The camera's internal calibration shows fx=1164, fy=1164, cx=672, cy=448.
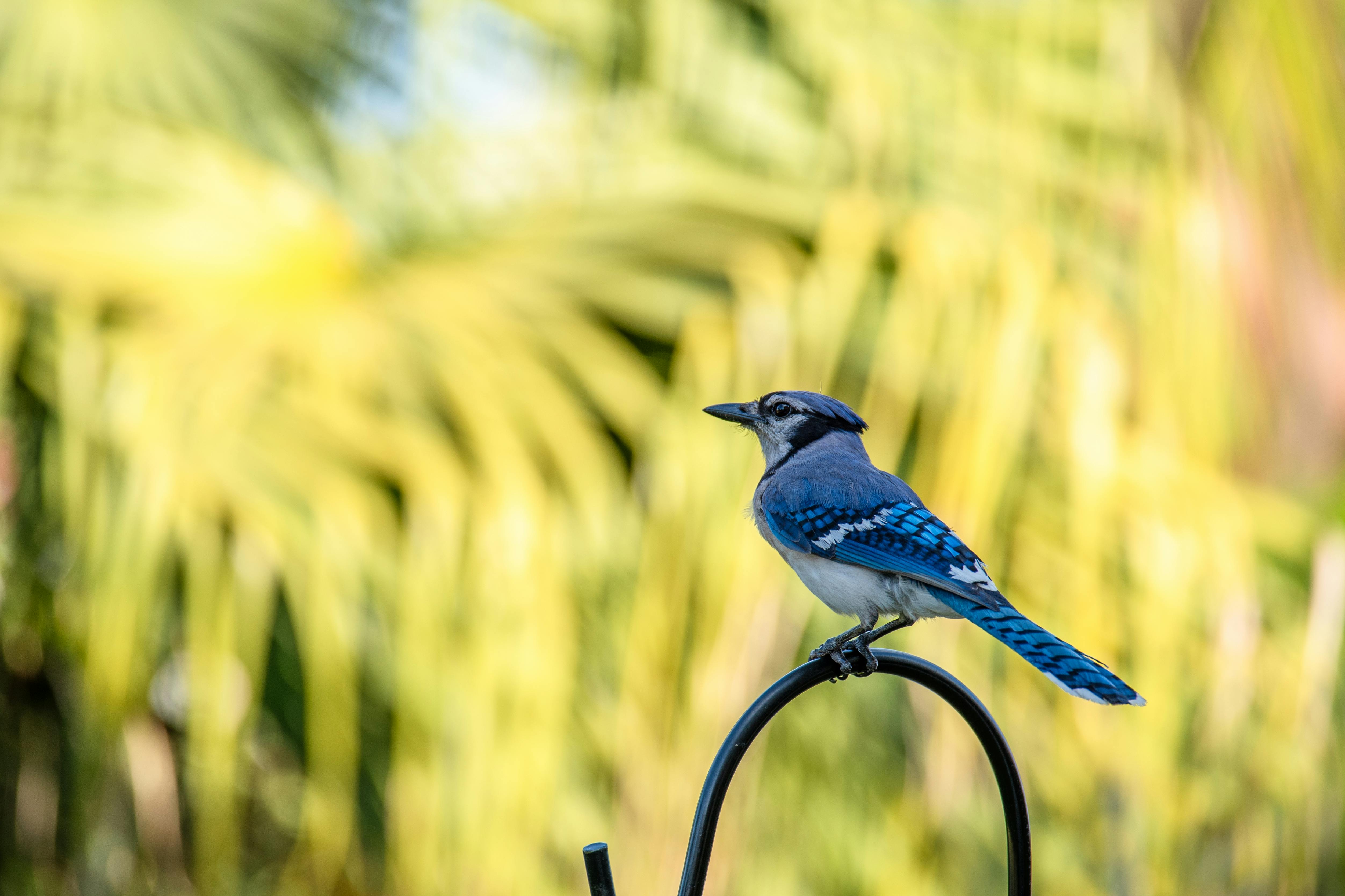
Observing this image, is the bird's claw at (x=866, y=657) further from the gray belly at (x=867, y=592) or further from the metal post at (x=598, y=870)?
the metal post at (x=598, y=870)

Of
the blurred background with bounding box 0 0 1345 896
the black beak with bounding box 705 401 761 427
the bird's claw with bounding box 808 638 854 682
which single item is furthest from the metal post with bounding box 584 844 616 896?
the blurred background with bounding box 0 0 1345 896

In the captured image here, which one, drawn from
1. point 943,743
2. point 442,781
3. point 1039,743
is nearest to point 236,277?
point 442,781

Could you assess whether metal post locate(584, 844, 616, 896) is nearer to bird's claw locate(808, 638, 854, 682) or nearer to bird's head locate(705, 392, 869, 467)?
bird's claw locate(808, 638, 854, 682)

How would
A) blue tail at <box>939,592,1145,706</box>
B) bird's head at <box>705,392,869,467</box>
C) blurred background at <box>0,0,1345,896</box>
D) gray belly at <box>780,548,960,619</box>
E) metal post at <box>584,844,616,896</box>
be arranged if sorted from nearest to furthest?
1. blue tail at <box>939,592,1145,706</box>
2. metal post at <box>584,844,616,896</box>
3. gray belly at <box>780,548,960,619</box>
4. bird's head at <box>705,392,869,467</box>
5. blurred background at <box>0,0,1345,896</box>

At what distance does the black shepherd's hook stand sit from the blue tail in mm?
76

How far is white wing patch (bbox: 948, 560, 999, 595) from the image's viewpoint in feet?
3.85

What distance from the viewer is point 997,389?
2023 mm

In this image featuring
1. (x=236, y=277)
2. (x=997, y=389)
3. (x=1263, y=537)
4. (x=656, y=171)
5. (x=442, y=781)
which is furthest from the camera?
(x=656, y=171)

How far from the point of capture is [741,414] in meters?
1.39

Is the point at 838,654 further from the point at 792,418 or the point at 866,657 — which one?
the point at 792,418

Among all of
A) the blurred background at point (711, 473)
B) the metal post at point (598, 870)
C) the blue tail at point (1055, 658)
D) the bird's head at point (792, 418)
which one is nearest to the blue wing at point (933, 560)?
the blue tail at point (1055, 658)

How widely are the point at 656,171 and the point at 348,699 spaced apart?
1.31 meters

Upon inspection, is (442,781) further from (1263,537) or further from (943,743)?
(1263,537)

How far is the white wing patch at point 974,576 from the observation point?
3.85 feet
